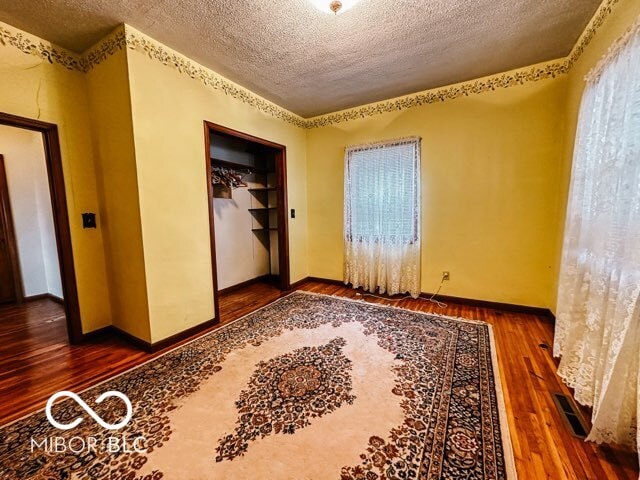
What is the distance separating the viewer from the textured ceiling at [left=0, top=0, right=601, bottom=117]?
5.86ft

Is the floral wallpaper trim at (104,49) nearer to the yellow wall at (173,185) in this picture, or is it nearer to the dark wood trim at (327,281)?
the yellow wall at (173,185)

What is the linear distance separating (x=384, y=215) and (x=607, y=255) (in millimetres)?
2214

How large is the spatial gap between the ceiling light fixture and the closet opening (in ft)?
5.36

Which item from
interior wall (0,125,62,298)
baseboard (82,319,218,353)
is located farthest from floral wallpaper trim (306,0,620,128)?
interior wall (0,125,62,298)

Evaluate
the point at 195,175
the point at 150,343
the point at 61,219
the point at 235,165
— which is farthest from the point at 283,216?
the point at 61,219

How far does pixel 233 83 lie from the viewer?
9.31ft

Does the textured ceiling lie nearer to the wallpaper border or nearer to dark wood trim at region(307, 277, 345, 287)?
the wallpaper border

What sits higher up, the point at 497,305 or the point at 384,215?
the point at 384,215

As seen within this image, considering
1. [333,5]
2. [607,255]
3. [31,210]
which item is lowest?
[607,255]

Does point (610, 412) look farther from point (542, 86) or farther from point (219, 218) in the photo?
point (219, 218)

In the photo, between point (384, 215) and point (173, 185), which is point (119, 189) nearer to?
point (173, 185)

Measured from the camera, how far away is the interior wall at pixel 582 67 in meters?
1.54

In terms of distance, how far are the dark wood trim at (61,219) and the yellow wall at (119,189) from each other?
0.25 metres

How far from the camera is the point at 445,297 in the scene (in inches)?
128
